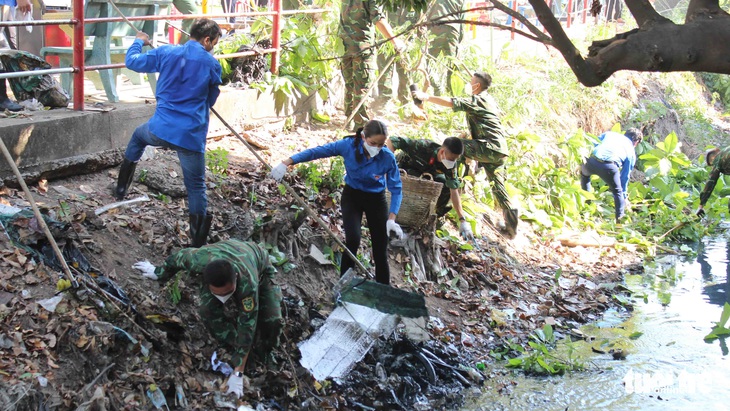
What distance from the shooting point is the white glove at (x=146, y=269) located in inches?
219

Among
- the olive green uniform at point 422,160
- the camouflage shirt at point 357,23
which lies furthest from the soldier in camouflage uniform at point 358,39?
the olive green uniform at point 422,160

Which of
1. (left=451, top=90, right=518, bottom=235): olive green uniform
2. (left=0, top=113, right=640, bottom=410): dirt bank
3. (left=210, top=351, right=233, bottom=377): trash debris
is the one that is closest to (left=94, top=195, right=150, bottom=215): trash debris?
(left=0, top=113, right=640, bottom=410): dirt bank

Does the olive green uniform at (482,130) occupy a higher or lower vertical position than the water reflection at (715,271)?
higher

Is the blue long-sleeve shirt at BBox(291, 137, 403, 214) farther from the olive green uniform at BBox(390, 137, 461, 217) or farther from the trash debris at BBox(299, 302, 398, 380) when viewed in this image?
the olive green uniform at BBox(390, 137, 461, 217)

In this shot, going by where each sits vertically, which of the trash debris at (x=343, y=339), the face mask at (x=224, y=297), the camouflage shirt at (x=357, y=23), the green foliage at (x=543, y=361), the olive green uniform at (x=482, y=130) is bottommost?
the green foliage at (x=543, y=361)

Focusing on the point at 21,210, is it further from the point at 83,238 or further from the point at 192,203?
the point at 192,203

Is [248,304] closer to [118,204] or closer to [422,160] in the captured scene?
[118,204]

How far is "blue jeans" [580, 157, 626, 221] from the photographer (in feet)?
36.3

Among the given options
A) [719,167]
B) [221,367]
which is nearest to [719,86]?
[719,167]

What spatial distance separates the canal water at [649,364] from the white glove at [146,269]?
2.47 m

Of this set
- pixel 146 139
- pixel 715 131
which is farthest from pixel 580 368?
pixel 715 131

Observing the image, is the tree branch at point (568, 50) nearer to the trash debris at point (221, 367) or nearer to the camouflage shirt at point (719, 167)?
the trash debris at point (221, 367)

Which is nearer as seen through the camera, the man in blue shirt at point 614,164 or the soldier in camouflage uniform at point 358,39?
the soldier in camouflage uniform at point 358,39

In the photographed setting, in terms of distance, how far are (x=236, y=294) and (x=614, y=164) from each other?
7.42 m
